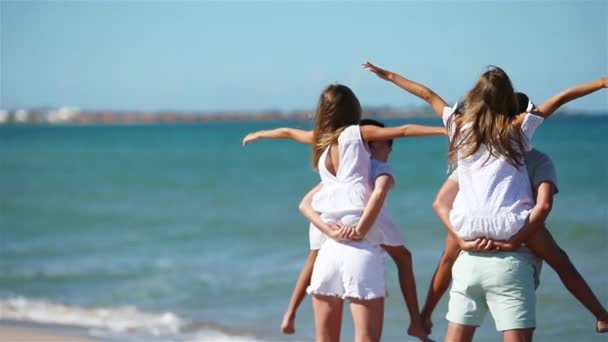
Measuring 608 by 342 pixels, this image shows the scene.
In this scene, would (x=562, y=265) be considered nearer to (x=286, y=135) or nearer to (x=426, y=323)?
(x=426, y=323)

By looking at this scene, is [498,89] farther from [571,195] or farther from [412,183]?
[412,183]

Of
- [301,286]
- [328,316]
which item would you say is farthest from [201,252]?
[328,316]

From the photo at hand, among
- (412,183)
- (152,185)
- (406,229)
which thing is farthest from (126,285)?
(152,185)

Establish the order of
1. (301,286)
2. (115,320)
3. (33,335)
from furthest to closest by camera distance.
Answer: (115,320)
(33,335)
(301,286)

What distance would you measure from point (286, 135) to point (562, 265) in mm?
1551

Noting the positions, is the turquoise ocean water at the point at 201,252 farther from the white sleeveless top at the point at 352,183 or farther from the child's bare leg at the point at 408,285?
the white sleeveless top at the point at 352,183

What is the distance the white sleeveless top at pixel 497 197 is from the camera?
14.9 feet

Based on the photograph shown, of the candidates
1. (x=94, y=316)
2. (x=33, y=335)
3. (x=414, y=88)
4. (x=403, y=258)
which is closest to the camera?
(x=414, y=88)

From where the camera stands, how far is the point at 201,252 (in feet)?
44.1

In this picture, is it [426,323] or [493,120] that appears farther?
[426,323]

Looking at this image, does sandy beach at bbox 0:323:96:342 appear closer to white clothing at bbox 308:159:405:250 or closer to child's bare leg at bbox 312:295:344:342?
child's bare leg at bbox 312:295:344:342

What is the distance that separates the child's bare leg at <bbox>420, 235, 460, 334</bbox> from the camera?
4812 mm

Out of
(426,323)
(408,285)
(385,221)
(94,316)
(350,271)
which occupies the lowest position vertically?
(94,316)

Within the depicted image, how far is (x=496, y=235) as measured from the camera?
4.55 meters
